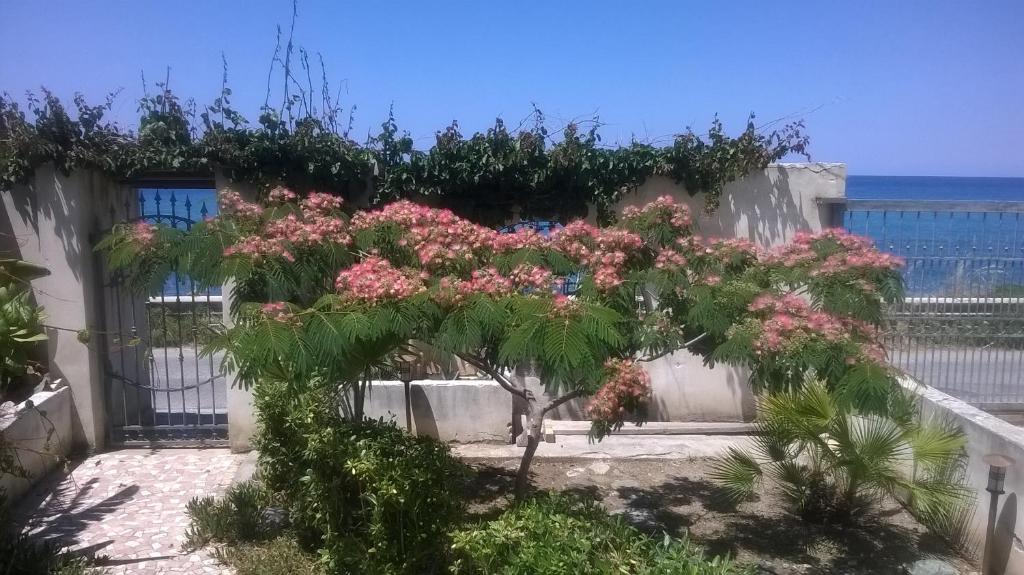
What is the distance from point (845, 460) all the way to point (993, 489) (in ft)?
2.74

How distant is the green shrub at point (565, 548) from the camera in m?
2.98

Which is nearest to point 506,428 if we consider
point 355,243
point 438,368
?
point 438,368

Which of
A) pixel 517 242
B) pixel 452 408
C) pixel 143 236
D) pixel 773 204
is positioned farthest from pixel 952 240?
pixel 143 236

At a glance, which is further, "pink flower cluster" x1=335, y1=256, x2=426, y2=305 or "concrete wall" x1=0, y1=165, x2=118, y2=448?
"concrete wall" x1=0, y1=165, x2=118, y2=448

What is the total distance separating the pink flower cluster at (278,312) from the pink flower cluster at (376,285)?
0.90ft

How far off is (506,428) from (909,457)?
3.46 m

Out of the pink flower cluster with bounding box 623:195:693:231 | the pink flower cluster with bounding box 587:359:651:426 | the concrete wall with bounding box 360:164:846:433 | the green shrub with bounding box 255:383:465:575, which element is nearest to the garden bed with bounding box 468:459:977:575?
the concrete wall with bounding box 360:164:846:433

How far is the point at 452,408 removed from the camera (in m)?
7.02

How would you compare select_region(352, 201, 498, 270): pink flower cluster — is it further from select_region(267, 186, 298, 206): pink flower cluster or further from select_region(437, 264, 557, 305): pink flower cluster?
select_region(267, 186, 298, 206): pink flower cluster

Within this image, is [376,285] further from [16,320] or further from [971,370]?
[971,370]

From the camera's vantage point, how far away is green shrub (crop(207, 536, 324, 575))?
176 inches

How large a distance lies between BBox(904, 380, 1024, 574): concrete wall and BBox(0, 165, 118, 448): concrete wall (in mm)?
7227

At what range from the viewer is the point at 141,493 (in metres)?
5.98

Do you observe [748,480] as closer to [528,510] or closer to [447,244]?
[528,510]
